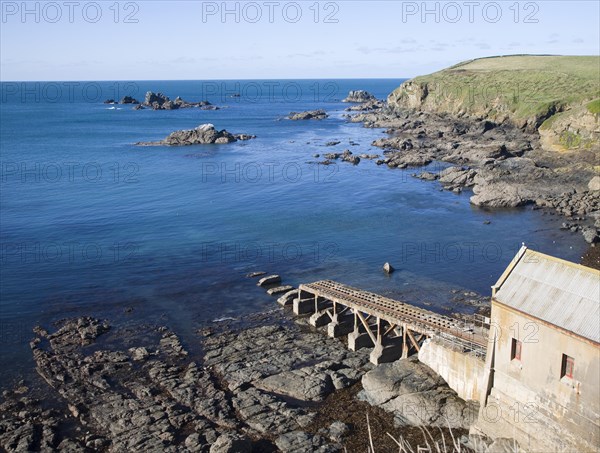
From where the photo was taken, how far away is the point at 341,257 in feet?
206

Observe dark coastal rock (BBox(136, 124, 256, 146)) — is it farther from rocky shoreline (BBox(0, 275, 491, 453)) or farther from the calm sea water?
rocky shoreline (BBox(0, 275, 491, 453))

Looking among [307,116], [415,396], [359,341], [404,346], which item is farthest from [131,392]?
[307,116]

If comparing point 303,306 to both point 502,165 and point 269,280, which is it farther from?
point 502,165

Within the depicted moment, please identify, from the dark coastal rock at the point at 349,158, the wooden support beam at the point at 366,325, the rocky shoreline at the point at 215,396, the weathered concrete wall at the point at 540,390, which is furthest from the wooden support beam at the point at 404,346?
the dark coastal rock at the point at 349,158

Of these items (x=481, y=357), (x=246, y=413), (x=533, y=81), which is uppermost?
(x=533, y=81)

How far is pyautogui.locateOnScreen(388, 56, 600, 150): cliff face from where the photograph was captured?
10119cm

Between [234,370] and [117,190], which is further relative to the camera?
[117,190]

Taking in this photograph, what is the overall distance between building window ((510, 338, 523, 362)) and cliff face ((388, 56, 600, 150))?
3015 inches

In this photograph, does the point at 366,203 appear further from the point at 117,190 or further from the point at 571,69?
the point at 571,69

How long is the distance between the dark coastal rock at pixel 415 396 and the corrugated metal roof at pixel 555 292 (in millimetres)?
7241

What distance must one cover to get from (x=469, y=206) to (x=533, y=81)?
2955 inches

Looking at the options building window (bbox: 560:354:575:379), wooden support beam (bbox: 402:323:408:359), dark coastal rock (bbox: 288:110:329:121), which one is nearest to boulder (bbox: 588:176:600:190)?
wooden support beam (bbox: 402:323:408:359)

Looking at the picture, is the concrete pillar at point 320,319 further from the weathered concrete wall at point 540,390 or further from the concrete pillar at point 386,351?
the weathered concrete wall at point 540,390

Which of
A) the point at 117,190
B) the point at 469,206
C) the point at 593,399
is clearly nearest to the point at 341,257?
the point at 469,206
